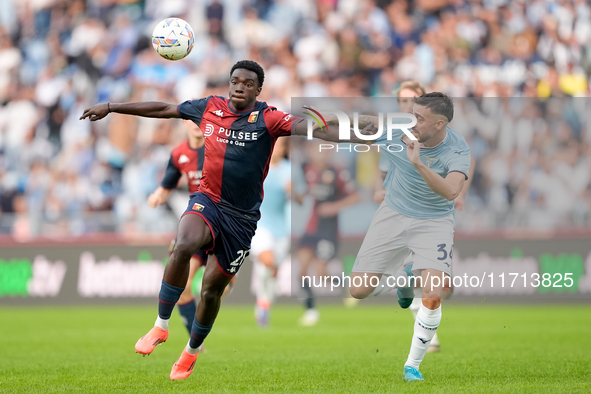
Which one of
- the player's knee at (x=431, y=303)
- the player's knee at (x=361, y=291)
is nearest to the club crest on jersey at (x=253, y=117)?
the player's knee at (x=361, y=291)

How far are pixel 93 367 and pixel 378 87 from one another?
13.4 meters

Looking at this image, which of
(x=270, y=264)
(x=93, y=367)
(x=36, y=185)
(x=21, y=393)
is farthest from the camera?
(x=36, y=185)

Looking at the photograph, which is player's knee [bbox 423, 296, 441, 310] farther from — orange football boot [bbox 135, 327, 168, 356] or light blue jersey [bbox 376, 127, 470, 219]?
orange football boot [bbox 135, 327, 168, 356]

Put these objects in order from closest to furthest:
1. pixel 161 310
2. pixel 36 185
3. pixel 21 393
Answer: pixel 21 393, pixel 161 310, pixel 36 185

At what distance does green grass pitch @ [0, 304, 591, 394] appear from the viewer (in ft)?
22.6

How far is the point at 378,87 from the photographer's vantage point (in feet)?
66.2

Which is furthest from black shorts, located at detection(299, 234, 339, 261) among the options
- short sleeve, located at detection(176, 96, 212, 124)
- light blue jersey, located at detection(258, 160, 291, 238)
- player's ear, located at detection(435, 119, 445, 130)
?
→ short sleeve, located at detection(176, 96, 212, 124)

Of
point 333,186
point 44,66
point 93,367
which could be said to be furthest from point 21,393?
point 44,66

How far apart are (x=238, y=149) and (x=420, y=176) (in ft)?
5.76

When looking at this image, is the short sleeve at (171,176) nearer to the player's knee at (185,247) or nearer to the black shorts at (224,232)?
the black shorts at (224,232)

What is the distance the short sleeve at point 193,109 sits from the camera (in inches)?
288

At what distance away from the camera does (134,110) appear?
7.20 metres

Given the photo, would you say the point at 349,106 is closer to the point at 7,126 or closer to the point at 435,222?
the point at 7,126

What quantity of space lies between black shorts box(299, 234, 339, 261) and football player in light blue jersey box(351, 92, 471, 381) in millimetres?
7591
